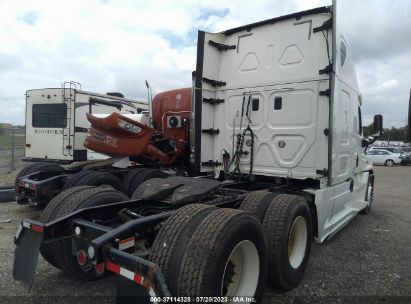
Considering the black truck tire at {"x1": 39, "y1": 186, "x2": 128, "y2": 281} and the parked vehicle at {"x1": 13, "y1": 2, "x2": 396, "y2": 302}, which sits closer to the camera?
the parked vehicle at {"x1": 13, "y1": 2, "x2": 396, "y2": 302}

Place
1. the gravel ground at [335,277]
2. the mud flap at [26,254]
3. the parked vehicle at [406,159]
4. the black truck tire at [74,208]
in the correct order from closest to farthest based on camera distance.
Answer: the mud flap at [26,254] < the black truck tire at [74,208] < the gravel ground at [335,277] < the parked vehicle at [406,159]

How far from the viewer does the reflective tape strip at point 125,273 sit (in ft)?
8.14

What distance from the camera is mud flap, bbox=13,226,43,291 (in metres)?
3.11

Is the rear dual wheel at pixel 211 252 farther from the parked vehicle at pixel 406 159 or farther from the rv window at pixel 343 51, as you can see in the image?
the parked vehicle at pixel 406 159

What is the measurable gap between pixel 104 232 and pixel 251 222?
3.97ft

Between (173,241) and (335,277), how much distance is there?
8.27 feet

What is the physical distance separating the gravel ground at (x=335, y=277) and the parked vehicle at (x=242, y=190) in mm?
244

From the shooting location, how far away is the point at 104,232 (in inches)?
117

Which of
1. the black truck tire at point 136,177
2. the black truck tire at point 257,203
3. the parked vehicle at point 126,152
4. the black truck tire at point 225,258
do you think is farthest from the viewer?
the black truck tire at point 136,177

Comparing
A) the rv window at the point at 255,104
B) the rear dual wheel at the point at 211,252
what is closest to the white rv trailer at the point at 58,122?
the rv window at the point at 255,104

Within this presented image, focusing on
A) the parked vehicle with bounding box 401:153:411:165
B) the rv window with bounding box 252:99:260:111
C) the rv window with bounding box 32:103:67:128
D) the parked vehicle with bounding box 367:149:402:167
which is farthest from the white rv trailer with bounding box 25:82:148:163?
the parked vehicle with bounding box 401:153:411:165

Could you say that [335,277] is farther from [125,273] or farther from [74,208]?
[74,208]

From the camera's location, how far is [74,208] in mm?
3650

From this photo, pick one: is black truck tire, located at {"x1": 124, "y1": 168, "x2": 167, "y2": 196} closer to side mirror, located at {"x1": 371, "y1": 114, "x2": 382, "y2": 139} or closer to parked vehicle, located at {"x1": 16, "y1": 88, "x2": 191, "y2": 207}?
parked vehicle, located at {"x1": 16, "y1": 88, "x2": 191, "y2": 207}
